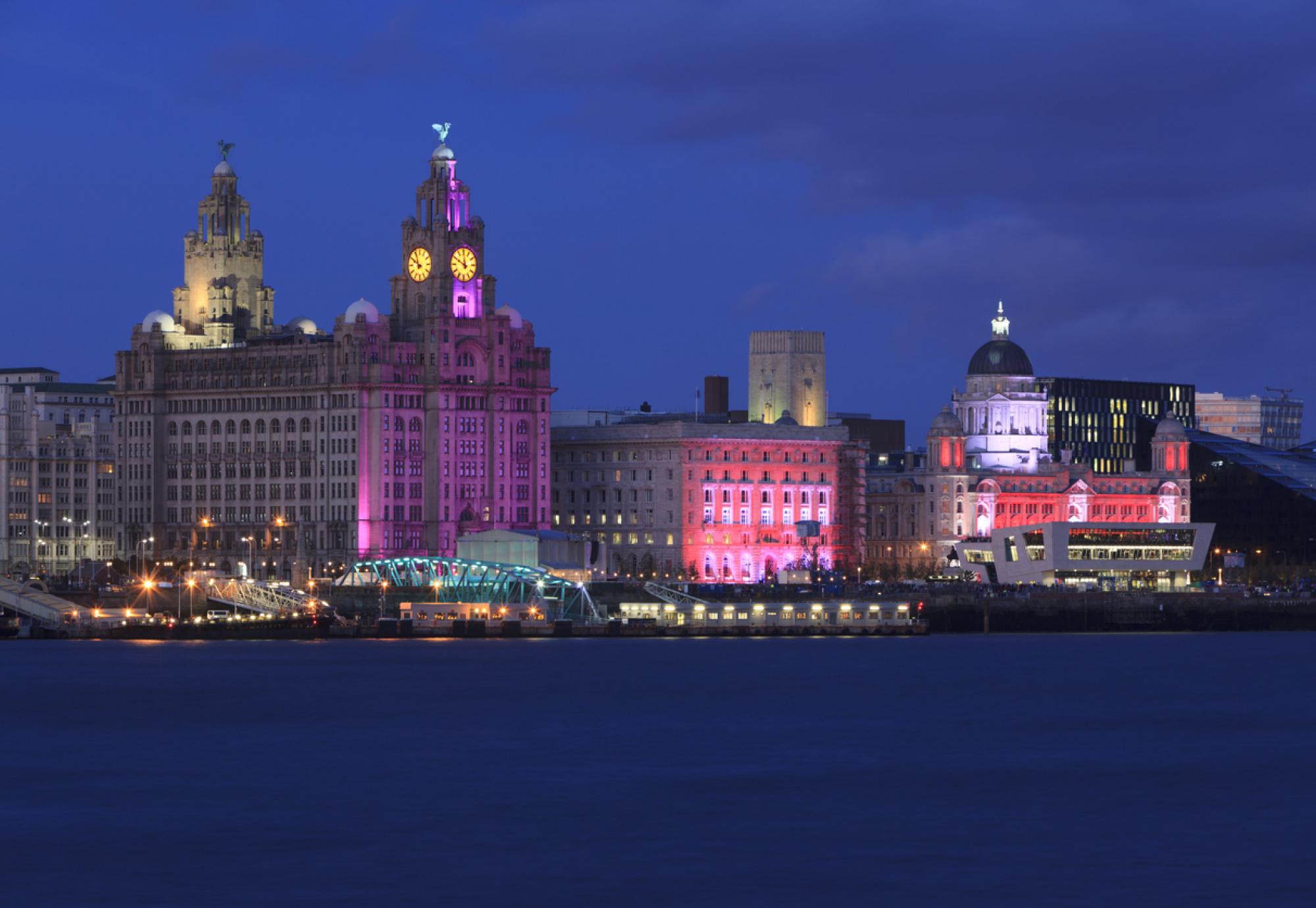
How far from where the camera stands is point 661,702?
484 ft

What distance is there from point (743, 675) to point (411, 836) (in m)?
79.6

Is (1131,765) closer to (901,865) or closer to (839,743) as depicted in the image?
(839,743)

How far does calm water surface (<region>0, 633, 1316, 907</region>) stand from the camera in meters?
83.8

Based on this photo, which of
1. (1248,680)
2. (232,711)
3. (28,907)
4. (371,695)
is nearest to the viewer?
(28,907)

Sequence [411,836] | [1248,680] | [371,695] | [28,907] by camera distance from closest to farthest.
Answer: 1. [28,907]
2. [411,836]
3. [371,695]
4. [1248,680]

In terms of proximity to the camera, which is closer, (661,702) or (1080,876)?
(1080,876)

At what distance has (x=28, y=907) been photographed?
79250mm

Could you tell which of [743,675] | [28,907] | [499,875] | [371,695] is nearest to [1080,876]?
[499,875]

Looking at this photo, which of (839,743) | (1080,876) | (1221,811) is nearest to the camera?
(1080,876)

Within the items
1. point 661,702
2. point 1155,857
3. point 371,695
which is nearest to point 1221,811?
point 1155,857

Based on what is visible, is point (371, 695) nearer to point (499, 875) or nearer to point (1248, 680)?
point (1248, 680)

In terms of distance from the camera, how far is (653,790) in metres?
106

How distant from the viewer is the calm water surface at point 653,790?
8375cm

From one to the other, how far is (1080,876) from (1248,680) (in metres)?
87.8
